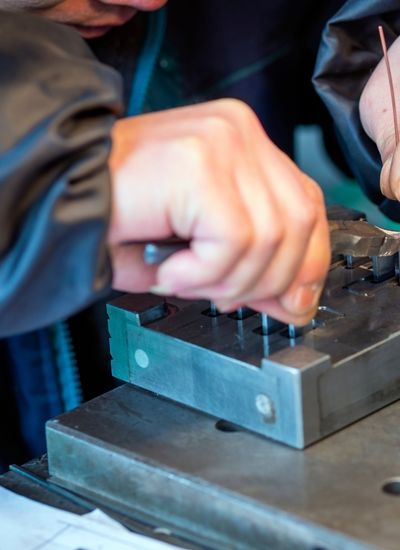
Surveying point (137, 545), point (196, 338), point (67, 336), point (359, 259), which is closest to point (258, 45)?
point (67, 336)

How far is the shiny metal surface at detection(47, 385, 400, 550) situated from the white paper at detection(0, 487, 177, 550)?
25 millimetres

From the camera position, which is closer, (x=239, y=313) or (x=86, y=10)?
(x=239, y=313)

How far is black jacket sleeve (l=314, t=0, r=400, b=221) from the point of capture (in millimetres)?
959

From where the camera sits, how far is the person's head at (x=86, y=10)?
810mm

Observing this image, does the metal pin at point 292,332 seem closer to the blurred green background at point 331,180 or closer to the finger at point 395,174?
the finger at point 395,174

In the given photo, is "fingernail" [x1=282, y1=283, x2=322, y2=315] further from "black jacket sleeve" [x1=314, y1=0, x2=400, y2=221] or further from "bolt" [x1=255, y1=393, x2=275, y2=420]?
"black jacket sleeve" [x1=314, y1=0, x2=400, y2=221]

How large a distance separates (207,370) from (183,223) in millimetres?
134

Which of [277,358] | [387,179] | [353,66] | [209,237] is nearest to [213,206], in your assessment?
[209,237]

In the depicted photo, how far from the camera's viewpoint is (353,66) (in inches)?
38.3

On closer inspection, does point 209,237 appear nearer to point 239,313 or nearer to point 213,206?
point 213,206

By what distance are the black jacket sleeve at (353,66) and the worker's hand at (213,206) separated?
40 cm

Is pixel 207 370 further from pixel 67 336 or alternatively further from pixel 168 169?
pixel 67 336

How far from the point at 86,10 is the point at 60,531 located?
48 centimetres

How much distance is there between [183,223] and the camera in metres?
0.54
